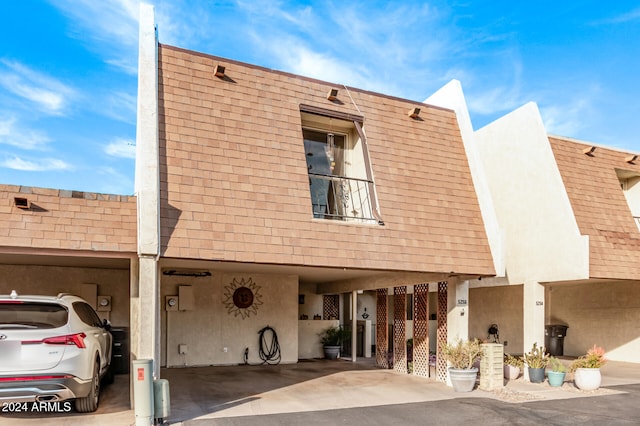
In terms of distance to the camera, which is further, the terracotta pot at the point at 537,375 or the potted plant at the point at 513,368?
the potted plant at the point at 513,368

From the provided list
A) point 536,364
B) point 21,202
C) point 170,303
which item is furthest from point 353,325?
point 21,202

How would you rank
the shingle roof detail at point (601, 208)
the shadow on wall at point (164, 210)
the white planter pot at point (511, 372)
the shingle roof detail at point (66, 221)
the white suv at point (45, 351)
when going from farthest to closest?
the white planter pot at point (511, 372)
the shingle roof detail at point (601, 208)
the shadow on wall at point (164, 210)
the shingle roof detail at point (66, 221)
the white suv at point (45, 351)

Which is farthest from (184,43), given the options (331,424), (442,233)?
(331,424)

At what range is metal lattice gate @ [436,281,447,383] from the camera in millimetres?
11039

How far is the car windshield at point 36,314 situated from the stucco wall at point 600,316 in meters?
14.7

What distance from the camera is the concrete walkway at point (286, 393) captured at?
7559 millimetres

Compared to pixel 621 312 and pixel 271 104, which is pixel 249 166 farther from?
pixel 621 312

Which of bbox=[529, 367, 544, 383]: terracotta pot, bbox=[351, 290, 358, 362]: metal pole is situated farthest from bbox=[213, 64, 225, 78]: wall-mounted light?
bbox=[529, 367, 544, 383]: terracotta pot

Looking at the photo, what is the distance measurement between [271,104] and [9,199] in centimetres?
458

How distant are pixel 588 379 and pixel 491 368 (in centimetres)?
203

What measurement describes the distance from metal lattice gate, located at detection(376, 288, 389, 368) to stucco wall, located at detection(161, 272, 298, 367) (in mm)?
2345

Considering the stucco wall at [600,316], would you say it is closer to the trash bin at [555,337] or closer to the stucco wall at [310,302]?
the trash bin at [555,337]

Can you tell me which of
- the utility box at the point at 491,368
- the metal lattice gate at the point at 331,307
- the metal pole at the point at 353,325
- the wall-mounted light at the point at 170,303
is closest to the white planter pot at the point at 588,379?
the utility box at the point at 491,368

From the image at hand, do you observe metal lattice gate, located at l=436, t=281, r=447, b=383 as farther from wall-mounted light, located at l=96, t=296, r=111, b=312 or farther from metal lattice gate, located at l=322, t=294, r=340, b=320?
wall-mounted light, located at l=96, t=296, r=111, b=312
